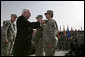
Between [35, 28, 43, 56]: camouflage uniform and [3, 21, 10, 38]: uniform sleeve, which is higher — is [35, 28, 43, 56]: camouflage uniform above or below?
below

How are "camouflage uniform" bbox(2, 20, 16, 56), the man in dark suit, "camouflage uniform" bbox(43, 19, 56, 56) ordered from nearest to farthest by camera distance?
the man in dark suit, "camouflage uniform" bbox(43, 19, 56, 56), "camouflage uniform" bbox(2, 20, 16, 56)

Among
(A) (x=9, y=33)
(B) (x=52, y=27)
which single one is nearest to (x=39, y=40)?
(B) (x=52, y=27)

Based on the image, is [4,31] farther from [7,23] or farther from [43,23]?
[43,23]

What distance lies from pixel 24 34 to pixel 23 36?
6cm

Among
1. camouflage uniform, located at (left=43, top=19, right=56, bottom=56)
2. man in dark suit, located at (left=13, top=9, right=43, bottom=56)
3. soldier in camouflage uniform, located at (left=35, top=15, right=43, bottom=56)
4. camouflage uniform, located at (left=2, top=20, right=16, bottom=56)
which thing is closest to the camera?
man in dark suit, located at (left=13, top=9, right=43, bottom=56)

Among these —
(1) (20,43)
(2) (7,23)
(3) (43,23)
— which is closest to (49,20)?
(3) (43,23)

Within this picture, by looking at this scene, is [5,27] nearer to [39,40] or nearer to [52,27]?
[39,40]

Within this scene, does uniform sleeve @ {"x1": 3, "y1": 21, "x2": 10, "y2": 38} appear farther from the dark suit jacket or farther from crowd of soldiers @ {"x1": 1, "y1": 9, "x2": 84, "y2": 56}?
the dark suit jacket

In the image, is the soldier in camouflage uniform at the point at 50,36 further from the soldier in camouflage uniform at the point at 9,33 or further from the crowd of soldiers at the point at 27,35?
the soldier in camouflage uniform at the point at 9,33

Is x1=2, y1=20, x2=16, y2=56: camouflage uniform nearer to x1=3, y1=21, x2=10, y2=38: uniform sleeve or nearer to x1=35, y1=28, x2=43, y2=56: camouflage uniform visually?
x1=3, y1=21, x2=10, y2=38: uniform sleeve

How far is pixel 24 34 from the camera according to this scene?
4.96 metres

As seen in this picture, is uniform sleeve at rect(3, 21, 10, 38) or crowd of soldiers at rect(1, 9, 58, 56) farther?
uniform sleeve at rect(3, 21, 10, 38)

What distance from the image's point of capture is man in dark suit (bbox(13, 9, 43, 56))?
16.2 feet

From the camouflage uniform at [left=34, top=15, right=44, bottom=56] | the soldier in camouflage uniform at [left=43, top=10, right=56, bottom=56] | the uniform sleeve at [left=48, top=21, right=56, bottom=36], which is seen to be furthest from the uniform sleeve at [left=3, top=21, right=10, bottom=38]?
the uniform sleeve at [left=48, top=21, right=56, bottom=36]
